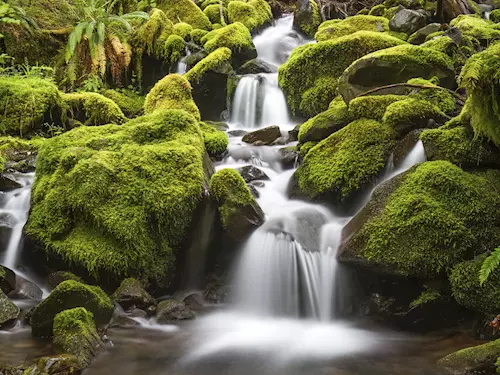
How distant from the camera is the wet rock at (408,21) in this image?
34.0 feet

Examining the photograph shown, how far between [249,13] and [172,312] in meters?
11.5

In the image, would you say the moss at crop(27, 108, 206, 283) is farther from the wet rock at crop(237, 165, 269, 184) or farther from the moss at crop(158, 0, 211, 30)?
the moss at crop(158, 0, 211, 30)

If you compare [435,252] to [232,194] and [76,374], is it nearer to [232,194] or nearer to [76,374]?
[232,194]

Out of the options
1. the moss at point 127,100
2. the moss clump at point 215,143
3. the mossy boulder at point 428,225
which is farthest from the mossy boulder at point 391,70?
the moss at point 127,100

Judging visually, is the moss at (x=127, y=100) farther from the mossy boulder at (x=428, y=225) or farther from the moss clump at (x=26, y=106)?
the mossy boulder at (x=428, y=225)

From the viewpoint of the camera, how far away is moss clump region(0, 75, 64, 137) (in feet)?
27.0

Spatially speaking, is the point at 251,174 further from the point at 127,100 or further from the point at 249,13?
the point at 249,13

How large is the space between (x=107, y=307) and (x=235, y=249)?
183 cm

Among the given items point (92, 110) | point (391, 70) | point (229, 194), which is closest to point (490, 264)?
point (229, 194)

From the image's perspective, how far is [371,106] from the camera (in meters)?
6.69

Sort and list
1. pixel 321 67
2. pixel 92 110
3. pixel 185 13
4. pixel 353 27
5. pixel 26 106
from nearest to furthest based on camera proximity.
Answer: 1. pixel 26 106
2. pixel 92 110
3. pixel 321 67
4. pixel 353 27
5. pixel 185 13

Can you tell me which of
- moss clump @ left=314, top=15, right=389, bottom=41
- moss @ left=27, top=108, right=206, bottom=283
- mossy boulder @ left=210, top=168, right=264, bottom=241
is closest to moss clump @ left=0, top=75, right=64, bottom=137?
moss @ left=27, top=108, right=206, bottom=283

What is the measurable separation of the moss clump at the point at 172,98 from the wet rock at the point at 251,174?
188cm

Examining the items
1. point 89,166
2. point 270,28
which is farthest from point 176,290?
point 270,28
